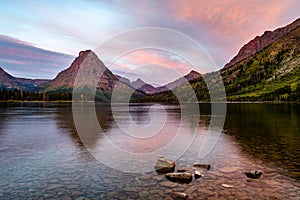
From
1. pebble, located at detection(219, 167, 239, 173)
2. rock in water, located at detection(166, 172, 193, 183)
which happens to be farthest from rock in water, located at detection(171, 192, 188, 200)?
pebble, located at detection(219, 167, 239, 173)

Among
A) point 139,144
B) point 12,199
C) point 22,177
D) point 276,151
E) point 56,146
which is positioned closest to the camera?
point 12,199

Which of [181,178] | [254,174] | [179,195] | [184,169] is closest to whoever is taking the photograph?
[179,195]

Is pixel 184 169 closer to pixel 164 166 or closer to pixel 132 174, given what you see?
pixel 164 166

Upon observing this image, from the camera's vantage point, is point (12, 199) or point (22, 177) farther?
point (22, 177)

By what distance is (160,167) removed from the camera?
25.7 meters

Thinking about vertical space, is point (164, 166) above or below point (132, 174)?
above

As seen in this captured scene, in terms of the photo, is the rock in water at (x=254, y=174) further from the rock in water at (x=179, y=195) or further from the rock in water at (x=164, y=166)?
the rock in water at (x=179, y=195)

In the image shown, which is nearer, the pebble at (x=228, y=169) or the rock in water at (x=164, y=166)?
the pebble at (x=228, y=169)

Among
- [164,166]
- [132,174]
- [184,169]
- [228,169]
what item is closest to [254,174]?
[228,169]

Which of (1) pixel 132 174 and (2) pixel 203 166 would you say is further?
(2) pixel 203 166

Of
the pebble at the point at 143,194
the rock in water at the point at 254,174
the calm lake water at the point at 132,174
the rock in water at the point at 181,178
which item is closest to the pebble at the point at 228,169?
the calm lake water at the point at 132,174

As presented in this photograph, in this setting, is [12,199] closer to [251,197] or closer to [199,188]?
[199,188]

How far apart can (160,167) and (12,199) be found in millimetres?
13674

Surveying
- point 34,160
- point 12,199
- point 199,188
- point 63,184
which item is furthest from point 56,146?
point 199,188
